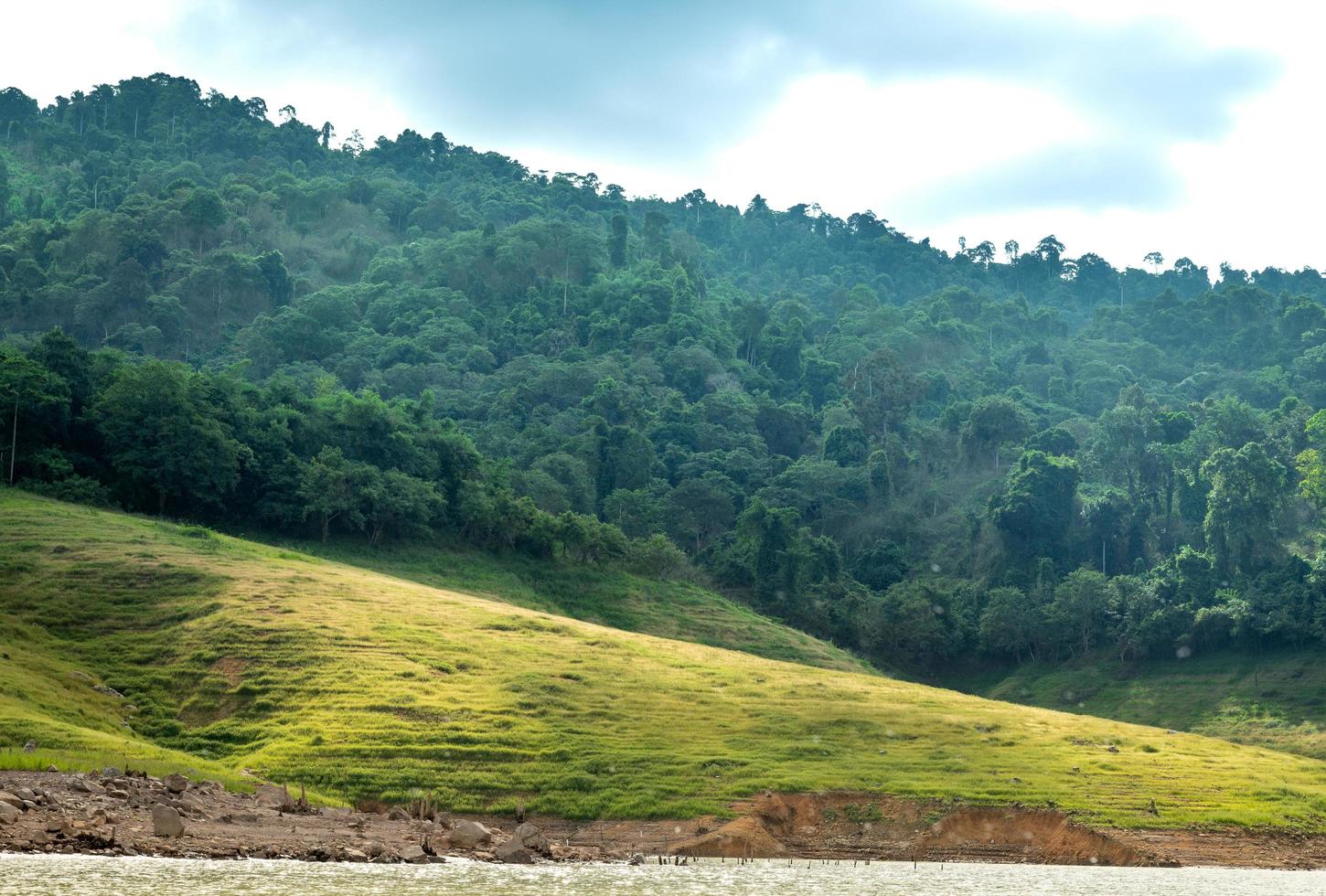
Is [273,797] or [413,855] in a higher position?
[413,855]

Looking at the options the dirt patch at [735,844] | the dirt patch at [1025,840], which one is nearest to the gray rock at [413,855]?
the dirt patch at [735,844]

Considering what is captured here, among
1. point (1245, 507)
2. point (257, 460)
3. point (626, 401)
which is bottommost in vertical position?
point (257, 460)

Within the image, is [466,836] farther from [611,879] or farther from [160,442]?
[160,442]

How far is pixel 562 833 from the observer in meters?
35.0

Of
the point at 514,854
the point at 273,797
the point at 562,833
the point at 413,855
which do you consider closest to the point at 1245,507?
the point at 562,833

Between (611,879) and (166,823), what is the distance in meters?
7.88

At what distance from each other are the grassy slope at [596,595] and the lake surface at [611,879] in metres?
35.8

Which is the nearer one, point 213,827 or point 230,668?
point 213,827

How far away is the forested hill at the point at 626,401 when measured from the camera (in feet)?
240

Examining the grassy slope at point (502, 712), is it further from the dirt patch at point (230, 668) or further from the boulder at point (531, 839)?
the boulder at point (531, 839)

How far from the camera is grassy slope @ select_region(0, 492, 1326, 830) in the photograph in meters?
37.6

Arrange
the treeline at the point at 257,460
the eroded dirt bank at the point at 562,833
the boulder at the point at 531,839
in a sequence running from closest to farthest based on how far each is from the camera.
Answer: the eroded dirt bank at the point at 562,833, the boulder at the point at 531,839, the treeline at the point at 257,460

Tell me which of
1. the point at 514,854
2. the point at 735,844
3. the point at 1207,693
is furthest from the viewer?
the point at 1207,693

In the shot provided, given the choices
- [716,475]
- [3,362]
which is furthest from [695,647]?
[716,475]
